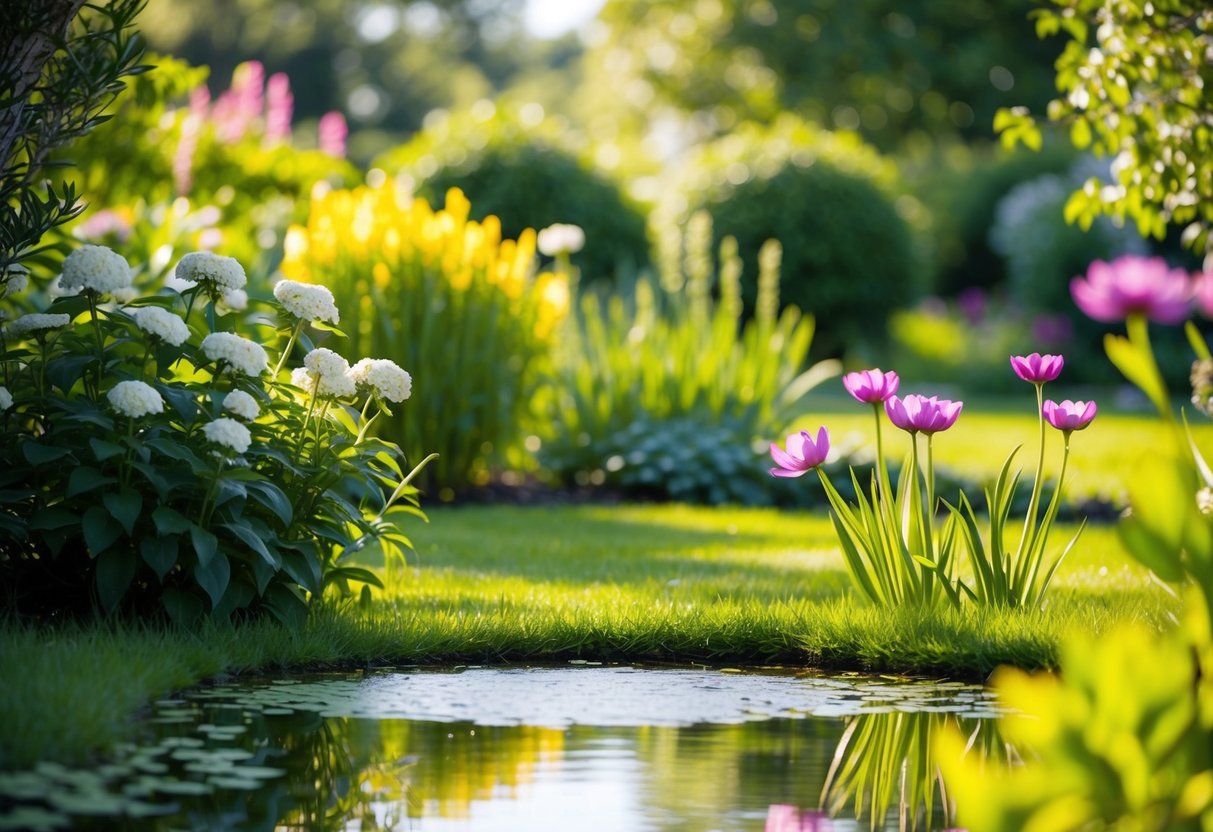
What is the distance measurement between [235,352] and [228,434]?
27cm

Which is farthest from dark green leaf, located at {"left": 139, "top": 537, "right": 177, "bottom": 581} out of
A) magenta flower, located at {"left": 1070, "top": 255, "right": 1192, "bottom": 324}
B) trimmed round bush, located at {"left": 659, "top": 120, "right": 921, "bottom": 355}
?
trimmed round bush, located at {"left": 659, "top": 120, "right": 921, "bottom": 355}

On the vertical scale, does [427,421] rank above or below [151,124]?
below

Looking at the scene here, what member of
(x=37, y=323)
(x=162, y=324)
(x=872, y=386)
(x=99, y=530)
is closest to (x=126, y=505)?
(x=99, y=530)

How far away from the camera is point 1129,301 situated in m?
2.38

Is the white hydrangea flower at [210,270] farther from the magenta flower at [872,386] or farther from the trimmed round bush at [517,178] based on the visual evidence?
the trimmed round bush at [517,178]

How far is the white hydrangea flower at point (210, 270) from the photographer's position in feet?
13.5

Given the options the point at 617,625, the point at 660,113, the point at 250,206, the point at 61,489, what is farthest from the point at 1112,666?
the point at 660,113

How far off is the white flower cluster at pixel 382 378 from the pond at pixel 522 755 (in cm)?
78

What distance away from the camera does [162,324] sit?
3891 mm

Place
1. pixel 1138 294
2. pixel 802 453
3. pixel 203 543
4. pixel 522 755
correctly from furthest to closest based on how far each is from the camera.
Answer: pixel 802 453, pixel 203 543, pixel 522 755, pixel 1138 294

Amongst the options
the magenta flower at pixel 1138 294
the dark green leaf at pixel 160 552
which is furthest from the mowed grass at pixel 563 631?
the magenta flower at pixel 1138 294

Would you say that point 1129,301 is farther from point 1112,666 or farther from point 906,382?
point 906,382

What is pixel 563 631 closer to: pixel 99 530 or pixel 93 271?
pixel 99 530

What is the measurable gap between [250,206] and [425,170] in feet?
5.80
